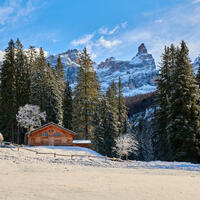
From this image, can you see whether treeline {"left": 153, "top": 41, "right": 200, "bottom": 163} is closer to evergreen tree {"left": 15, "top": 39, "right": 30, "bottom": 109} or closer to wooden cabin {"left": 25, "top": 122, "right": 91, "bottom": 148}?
wooden cabin {"left": 25, "top": 122, "right": 91, "bottom": 148}

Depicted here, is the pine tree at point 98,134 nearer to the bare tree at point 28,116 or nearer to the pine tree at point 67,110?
the bare tree at point 28,116

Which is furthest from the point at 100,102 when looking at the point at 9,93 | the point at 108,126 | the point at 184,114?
the point at 184,114

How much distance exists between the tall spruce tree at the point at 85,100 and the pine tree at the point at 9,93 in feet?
37.1

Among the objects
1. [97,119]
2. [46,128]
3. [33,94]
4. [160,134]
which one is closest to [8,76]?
[33,94]

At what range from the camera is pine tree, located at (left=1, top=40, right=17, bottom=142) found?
38.9 m

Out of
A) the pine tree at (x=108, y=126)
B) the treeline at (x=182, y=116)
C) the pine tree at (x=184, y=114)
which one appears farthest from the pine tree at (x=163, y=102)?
the pine tree at (x=108, y=126)

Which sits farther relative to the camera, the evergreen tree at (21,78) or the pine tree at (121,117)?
the pine tree at (121,117)

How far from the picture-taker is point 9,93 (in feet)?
130

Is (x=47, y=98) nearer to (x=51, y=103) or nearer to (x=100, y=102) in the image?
(x=51, y=103)

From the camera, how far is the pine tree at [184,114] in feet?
83.8

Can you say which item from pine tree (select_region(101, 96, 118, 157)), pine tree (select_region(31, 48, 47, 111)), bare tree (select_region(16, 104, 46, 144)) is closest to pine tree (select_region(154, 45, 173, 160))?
pine tree (select_region(101, 96, 118, 157))

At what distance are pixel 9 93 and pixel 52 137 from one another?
38.7 ft

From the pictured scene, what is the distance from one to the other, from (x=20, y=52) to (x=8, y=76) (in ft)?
19.1

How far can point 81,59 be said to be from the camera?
42.9 metres
